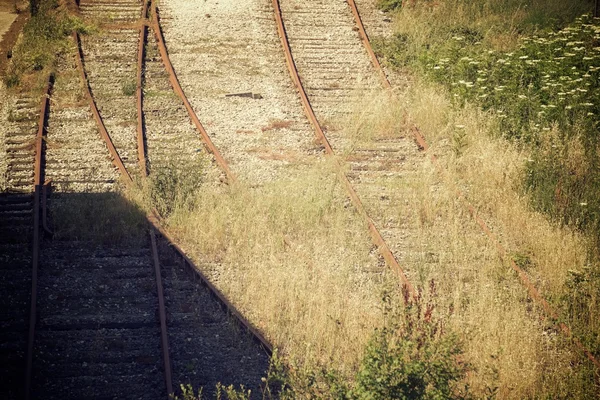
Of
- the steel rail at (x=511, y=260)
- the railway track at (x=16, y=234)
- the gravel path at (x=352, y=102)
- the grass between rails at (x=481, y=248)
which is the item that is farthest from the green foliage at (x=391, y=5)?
the railway track at (x=16, y=234)

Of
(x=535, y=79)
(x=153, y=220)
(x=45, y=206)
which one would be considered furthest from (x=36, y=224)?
(x=535, y=79)

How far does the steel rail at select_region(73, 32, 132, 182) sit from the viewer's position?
11.1m

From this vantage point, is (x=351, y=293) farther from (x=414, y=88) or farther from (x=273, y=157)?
(x=414, y=88)

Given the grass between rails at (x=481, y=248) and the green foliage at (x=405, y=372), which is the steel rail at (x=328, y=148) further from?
the green foliage at (x=405, y=372)

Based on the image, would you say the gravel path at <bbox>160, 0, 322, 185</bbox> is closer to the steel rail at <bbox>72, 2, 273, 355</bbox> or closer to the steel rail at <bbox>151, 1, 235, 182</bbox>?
the steel rail at <bbox>151, 1, 235, 182</bbox>

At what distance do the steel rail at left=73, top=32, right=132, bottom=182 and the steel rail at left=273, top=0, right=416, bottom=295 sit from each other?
3.21m

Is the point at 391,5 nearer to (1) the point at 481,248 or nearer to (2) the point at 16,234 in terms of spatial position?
(1) the point at 481,248

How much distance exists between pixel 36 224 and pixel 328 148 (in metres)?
4.67

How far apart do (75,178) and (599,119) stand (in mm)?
8148

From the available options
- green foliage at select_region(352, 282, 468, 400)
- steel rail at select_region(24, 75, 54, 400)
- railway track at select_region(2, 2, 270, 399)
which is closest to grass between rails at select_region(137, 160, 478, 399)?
green foliage at select_region(352, 282, 468, 400)

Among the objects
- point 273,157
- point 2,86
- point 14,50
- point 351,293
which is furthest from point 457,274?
point 14,50

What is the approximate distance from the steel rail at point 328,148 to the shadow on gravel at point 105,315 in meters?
2.19

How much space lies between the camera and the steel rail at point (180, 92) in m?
11.4

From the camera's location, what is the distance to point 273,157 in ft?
38.9
